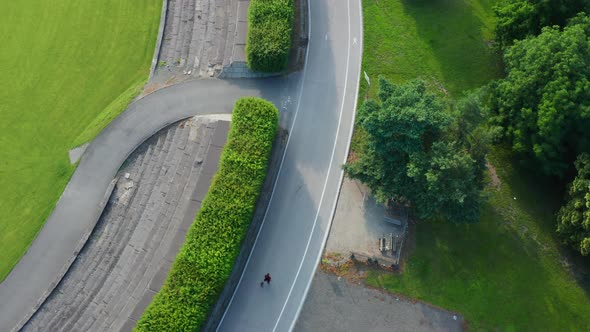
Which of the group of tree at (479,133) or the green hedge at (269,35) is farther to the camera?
the green hedge at (269,35)

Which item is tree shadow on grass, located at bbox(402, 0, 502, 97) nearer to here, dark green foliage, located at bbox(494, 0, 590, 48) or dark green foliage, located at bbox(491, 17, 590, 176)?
dark green foliage, located at bbox(494, 0, 590, 48)

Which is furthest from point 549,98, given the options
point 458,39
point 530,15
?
point 458,39

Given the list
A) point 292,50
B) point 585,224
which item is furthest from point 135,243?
point 585,224

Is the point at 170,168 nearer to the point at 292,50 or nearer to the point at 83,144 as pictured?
the point at 83,144

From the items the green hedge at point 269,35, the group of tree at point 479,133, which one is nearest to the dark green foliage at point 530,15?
the group of tree at point 479,133

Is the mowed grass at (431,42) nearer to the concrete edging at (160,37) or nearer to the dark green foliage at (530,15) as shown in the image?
the dark green foliage at (530,15)

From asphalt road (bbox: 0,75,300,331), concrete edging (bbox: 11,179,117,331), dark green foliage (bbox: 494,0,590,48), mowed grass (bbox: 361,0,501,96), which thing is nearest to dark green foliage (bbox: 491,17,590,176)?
dark green foliage (bbox: 494,0,590,48)
